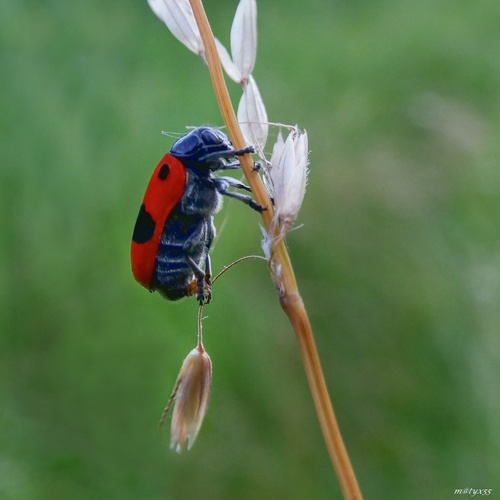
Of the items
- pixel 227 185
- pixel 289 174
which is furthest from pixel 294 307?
pixel 227 185

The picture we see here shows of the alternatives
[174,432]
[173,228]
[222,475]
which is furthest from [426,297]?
[174,432]

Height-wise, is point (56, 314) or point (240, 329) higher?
point (56, 314)

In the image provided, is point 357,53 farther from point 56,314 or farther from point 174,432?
point 174,432

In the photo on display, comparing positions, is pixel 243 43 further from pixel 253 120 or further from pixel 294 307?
pixel 294 307

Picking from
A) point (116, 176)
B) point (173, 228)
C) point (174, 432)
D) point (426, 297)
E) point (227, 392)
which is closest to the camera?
point (174, 432)

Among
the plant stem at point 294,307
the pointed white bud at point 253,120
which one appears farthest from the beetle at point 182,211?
the plant stem at point 294,307

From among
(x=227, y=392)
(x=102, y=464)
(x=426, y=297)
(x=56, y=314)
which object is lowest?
(x=102, y=464)
